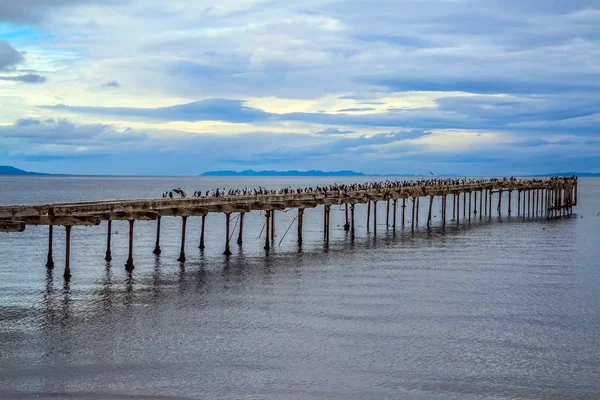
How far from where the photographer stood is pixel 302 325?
1163 inches

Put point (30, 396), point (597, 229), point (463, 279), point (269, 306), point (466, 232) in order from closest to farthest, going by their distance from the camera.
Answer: point (30, 396) → point (269, 306) → point (463, 279) → point (466, 232) → point (597, 229)

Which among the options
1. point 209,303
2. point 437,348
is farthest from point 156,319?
point 437,348

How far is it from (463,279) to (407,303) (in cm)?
863

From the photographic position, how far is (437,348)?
86.1 feet

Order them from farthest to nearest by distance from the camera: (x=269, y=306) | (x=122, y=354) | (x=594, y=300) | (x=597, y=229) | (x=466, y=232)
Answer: (x=597, y=229)
(x=466, y=232)
(x=594, y=300)
(x=269, y=306)
(x=122, y=354)

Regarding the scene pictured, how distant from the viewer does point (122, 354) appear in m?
25.1

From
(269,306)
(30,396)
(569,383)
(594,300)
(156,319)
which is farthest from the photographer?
(594,300)

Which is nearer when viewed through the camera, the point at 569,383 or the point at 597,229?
the point at 569,383

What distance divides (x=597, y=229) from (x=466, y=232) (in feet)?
53.1

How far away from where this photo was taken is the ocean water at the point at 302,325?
72.8 ft

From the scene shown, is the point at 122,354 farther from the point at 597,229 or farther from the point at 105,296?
the point at 597,229

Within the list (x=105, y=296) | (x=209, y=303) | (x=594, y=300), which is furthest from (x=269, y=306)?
(x=594, y=300)

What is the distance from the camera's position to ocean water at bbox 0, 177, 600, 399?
72.8 feet

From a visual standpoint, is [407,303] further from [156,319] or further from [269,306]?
[156,319]
